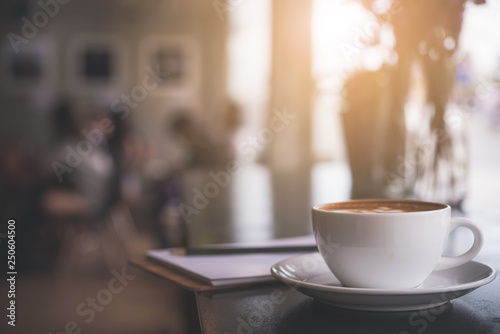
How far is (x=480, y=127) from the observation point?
399 centimetres

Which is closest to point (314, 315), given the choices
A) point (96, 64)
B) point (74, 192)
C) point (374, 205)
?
point (374, 205)

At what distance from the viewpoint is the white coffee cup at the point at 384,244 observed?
47cm

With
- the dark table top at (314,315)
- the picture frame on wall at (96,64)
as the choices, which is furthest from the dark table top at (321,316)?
the picture frame on wall at (96,64)

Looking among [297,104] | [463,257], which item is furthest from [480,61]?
[463,257]

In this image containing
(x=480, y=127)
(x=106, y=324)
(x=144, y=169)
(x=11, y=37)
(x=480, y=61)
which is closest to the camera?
(x=106, y=324)

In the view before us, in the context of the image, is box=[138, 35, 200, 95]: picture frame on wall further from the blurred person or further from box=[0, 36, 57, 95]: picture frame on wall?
the blurred person

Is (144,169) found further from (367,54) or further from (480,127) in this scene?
(367,54)

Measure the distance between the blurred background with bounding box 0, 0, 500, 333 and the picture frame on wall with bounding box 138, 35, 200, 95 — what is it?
15 millimetres

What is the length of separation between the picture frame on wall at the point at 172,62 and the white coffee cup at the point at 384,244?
5.38 metres

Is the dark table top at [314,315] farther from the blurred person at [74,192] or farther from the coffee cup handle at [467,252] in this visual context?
the blurred person at [74,192]

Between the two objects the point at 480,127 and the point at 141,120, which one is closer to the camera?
the point at 480,127

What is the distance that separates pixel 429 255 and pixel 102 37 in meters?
5.61

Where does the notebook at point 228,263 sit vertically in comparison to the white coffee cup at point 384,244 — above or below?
below

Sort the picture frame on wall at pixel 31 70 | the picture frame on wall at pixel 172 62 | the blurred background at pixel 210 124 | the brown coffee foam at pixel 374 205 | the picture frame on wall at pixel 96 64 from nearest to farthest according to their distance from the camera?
the brown coffee foam at pixel 374 205
the blurred background at pixel 210 124
the picture frame on wall at pixel 31 70
the picture frame on wall at pixel 96 64
the picture frame on wall at pixel 172 62
